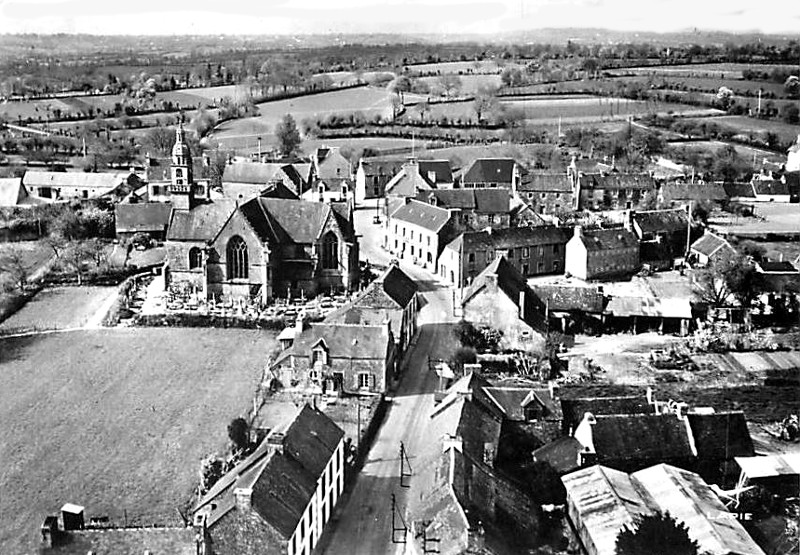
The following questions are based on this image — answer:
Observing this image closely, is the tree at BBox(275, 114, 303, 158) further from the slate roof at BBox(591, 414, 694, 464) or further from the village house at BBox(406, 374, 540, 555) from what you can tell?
the slate roof at BBox(591, 414, 694, 464)

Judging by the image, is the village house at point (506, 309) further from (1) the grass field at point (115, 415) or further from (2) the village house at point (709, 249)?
(2) the village house at point (709, 249)

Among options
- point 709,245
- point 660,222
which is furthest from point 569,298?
point 660,222

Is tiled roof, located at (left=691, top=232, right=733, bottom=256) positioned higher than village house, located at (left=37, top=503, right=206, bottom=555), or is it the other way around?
tiled roof, located at (left=691, top=232, right=733, bottom=256)

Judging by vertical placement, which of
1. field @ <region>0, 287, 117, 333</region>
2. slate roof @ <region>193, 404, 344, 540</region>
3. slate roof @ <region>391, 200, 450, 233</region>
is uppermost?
slate roof @ <region>391, 200, 450, 233</region>

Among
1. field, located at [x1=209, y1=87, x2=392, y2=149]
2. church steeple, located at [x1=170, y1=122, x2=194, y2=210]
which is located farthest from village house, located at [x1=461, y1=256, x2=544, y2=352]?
field, located at [x1=209, y1=87, x2=392, y2=149]

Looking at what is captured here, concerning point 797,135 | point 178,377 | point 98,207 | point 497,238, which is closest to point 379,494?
point 178,377

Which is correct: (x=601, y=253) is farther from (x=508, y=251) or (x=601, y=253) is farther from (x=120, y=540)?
(x=120, y=540)

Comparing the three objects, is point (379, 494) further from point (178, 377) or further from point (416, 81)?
point (416, 81)
